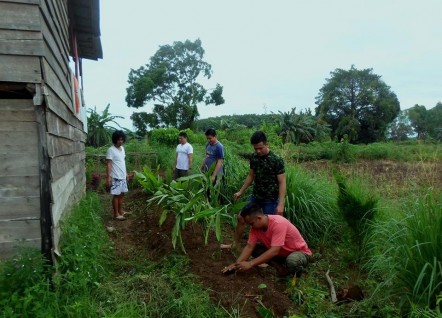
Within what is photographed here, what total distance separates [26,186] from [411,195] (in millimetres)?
3831

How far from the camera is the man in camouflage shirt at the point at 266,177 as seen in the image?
432cm

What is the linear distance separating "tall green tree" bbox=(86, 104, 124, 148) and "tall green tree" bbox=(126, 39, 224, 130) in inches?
660

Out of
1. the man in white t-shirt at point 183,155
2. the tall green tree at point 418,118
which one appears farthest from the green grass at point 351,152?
the tall green tree at point 418,118

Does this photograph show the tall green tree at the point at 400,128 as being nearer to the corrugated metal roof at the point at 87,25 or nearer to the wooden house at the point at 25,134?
the corrugated metal roof at the point at 87,25

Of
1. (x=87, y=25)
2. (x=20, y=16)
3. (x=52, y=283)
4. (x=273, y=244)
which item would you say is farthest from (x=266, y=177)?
(x=87, y=25)

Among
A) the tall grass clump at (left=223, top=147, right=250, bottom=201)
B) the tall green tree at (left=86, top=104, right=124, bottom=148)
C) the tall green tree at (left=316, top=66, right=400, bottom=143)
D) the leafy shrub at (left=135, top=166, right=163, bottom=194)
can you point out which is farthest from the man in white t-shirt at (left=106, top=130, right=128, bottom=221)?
the tall green tree at (left=316, top=66, right=400, bottom=143)

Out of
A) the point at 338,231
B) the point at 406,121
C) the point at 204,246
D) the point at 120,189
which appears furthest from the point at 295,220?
the point at 406,121

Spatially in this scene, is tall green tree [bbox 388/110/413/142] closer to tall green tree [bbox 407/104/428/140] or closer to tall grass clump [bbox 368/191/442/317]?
tall green tree [bbox 407/104/428/140]

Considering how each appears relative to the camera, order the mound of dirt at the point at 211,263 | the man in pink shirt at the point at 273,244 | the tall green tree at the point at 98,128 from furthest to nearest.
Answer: the tall green tree at the point at 98,128, the man in pink shirt at the point at 273,244, the mound of dirt at the point at 211,263

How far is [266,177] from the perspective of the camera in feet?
14.7

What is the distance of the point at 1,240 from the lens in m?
3.02

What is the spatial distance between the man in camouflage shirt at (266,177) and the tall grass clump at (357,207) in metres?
0.98

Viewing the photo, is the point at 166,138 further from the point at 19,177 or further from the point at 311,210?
the point at 19,177

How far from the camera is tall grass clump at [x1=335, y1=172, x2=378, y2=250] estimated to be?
4617mm
